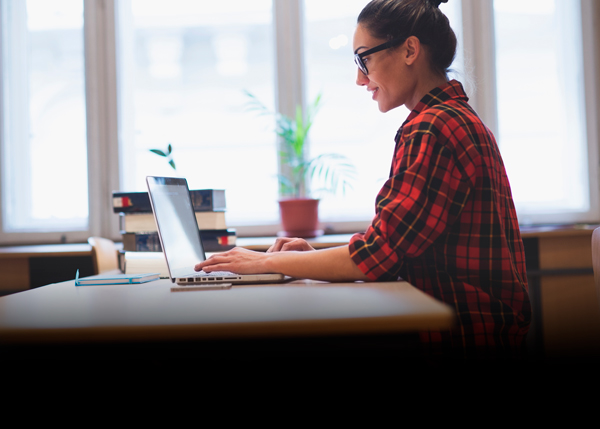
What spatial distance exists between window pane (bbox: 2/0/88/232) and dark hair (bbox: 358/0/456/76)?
97.6 inches

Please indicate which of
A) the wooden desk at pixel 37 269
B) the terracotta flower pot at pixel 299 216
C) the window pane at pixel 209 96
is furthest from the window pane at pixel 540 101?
the wooden desk at pixel 37 269

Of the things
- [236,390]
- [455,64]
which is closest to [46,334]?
[236,390]

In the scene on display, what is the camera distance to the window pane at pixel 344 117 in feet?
10.1

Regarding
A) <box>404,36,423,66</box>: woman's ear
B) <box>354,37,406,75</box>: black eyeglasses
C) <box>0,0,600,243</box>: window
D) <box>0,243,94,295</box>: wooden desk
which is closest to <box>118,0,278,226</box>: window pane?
<box>0,0,600,243</box>: window

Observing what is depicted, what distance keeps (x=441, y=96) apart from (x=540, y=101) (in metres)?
2.25

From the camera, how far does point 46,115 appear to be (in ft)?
10.4

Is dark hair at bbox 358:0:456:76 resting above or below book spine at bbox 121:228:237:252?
above

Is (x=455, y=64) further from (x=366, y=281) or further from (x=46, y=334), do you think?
(x=46, y=334)

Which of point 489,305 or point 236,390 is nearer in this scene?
point 236,390

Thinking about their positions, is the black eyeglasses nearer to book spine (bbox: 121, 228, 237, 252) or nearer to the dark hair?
the dark hair

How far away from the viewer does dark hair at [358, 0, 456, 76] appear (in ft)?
3.95

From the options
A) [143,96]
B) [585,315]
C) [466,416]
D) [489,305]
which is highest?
[143,96]

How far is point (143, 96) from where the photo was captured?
124 inches

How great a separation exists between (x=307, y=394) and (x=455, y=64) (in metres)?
0.93
